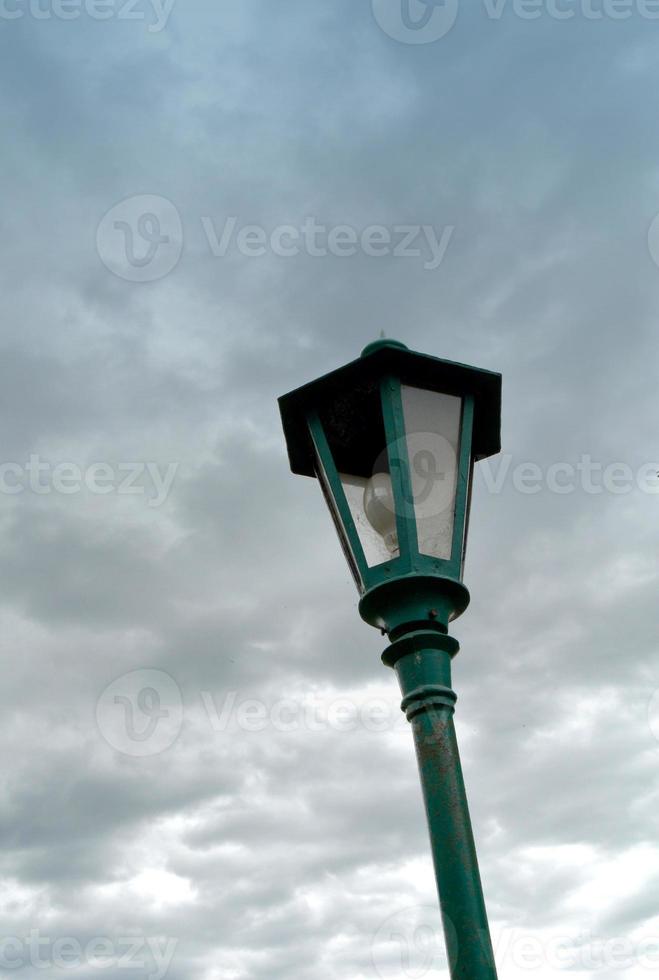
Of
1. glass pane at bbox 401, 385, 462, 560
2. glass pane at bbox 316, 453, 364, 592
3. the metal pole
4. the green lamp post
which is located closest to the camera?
the metal pole

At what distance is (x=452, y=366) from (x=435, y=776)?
1860 millimetres

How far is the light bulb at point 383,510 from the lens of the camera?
4000mm

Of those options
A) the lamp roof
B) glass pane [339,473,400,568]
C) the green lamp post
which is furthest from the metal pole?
the lamp roof

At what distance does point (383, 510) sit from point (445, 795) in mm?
1244

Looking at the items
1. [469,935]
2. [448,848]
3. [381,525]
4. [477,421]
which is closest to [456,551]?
[381,525]

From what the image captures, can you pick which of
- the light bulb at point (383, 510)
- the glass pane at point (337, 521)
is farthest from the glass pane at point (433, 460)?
the glass pane at point (337, 521)

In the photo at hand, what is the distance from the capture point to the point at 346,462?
4531 mm

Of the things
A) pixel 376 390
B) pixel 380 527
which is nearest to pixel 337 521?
pixel 380 527

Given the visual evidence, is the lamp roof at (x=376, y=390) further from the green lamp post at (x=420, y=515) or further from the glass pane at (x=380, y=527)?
the glass pane at (x=380, y=527)

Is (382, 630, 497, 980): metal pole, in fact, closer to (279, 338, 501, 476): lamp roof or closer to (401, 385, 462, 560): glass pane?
(401, 385, 462, 560): glass pane

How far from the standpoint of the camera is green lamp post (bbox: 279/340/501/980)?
3293 millimetres

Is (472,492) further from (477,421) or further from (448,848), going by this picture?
(448,848)

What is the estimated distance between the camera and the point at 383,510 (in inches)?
159

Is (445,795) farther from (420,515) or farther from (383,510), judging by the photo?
(383,510)
